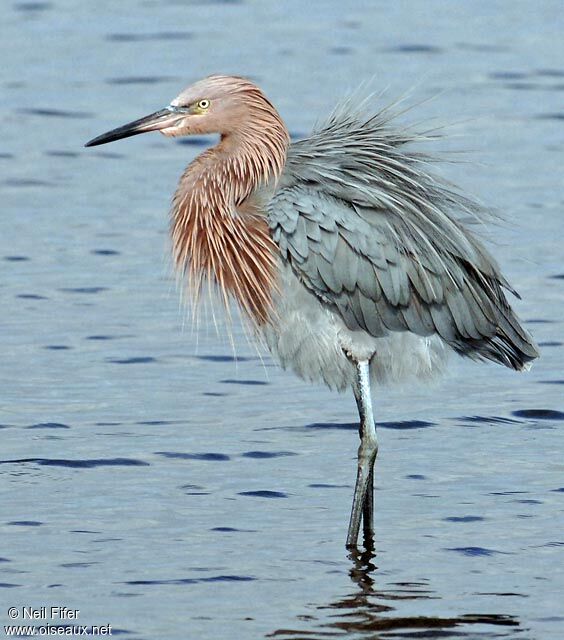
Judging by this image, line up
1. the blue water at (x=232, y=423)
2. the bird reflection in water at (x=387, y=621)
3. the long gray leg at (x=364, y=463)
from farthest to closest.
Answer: the long gray leg at (x=364, y=463) → the blue water at (x=232, y=423) → the bird reflection in water at (x=387, y=621)

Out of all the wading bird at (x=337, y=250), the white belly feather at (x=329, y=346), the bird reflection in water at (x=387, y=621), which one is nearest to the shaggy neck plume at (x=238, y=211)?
the wading bird at (x=337, y=250)

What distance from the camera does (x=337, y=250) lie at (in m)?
8.80

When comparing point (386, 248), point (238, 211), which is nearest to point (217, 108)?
point (238, 211)

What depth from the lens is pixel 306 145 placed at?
938cm

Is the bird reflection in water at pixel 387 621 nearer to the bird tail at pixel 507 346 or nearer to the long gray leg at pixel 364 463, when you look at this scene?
the long gray leg at pixel 364 463

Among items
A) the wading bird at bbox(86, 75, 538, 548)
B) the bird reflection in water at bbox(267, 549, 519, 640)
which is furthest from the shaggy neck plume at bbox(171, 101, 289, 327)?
the bird reflection in water at bbox(267, 549, 519, 640)

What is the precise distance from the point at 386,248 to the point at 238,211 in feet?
2.55

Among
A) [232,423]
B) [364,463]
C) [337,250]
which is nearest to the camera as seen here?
[337,250]

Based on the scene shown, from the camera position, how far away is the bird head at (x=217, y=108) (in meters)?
9.18

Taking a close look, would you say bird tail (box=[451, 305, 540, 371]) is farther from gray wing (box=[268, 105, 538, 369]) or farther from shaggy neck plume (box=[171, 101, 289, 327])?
shaggy neck plume (box=[171, 101, 289, 327])

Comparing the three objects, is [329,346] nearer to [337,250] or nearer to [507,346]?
[337,250]

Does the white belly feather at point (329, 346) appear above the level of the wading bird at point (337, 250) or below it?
below

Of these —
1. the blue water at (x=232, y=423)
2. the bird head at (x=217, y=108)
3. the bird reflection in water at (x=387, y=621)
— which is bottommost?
the bird reflection in water at (x=387, y=621)

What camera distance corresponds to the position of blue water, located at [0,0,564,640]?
808 cm
